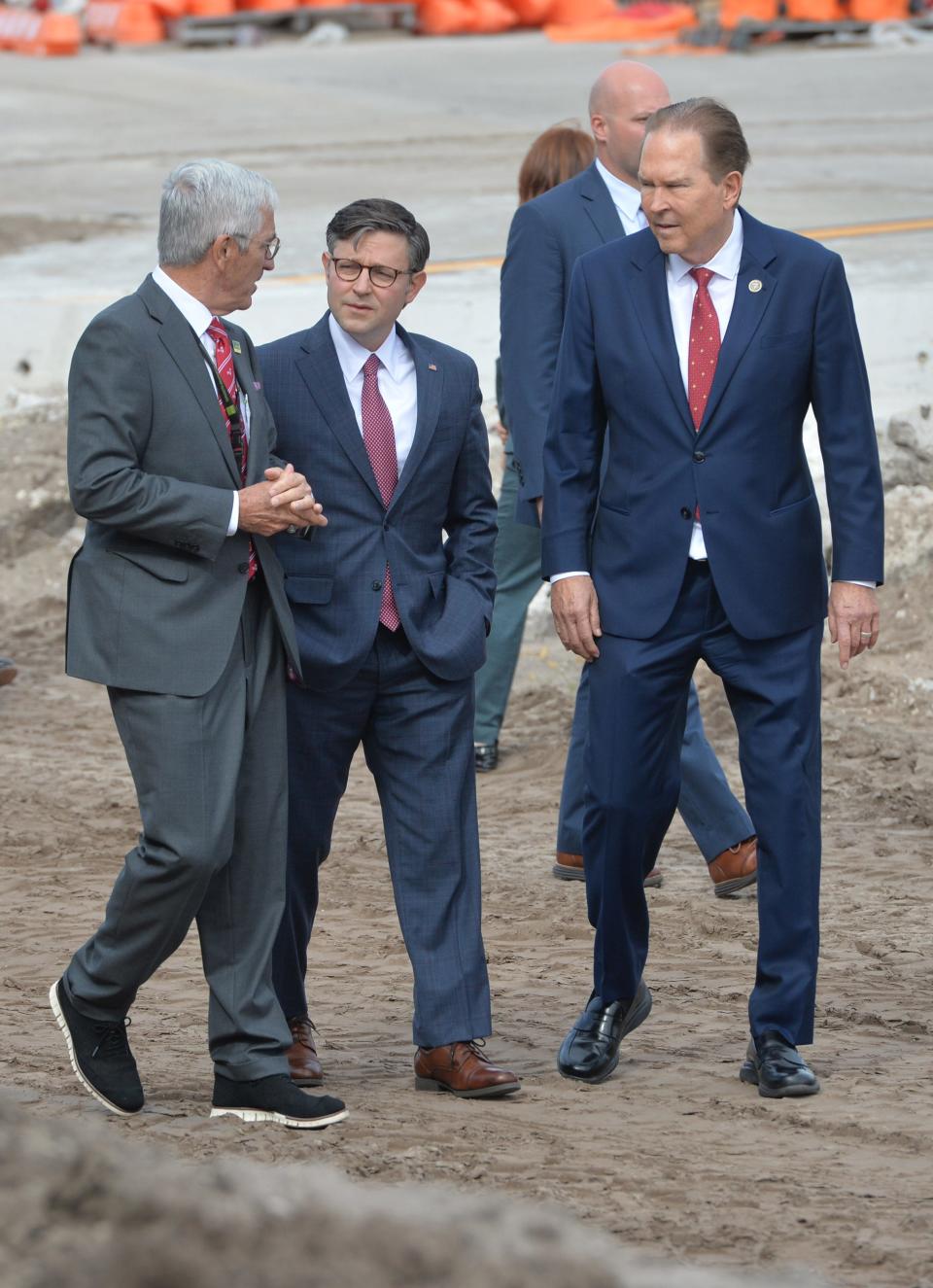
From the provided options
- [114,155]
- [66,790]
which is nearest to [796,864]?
[66,790]

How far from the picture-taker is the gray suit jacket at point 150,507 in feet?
13.6

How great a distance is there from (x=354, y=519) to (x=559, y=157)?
2.61 metres

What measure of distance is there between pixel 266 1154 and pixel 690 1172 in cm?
87

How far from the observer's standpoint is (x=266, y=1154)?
13.5ft

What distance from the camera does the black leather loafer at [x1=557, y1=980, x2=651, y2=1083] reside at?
489 cm

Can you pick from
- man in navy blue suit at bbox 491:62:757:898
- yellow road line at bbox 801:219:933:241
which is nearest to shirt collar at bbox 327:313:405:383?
man in navy blue suit at bbox 491:62:757:898

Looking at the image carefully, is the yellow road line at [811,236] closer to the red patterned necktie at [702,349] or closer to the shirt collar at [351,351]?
the red patterned necktie at [702,349]

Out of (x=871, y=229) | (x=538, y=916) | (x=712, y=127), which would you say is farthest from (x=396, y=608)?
(x=871, y=229)

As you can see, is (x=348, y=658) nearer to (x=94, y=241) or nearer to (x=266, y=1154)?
(x=266, y=1154)

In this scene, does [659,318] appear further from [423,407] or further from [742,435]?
[423,407]

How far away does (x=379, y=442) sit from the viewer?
4.61m

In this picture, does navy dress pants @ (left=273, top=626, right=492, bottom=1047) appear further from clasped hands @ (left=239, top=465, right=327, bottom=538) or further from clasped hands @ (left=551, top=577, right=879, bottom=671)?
clasped hands @ (left=239, top=465, right=327, bottom=538)

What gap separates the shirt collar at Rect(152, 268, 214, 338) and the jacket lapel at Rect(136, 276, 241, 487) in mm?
15

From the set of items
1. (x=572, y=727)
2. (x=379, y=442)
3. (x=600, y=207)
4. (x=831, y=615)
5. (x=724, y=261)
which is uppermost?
(x=600, y=207)
